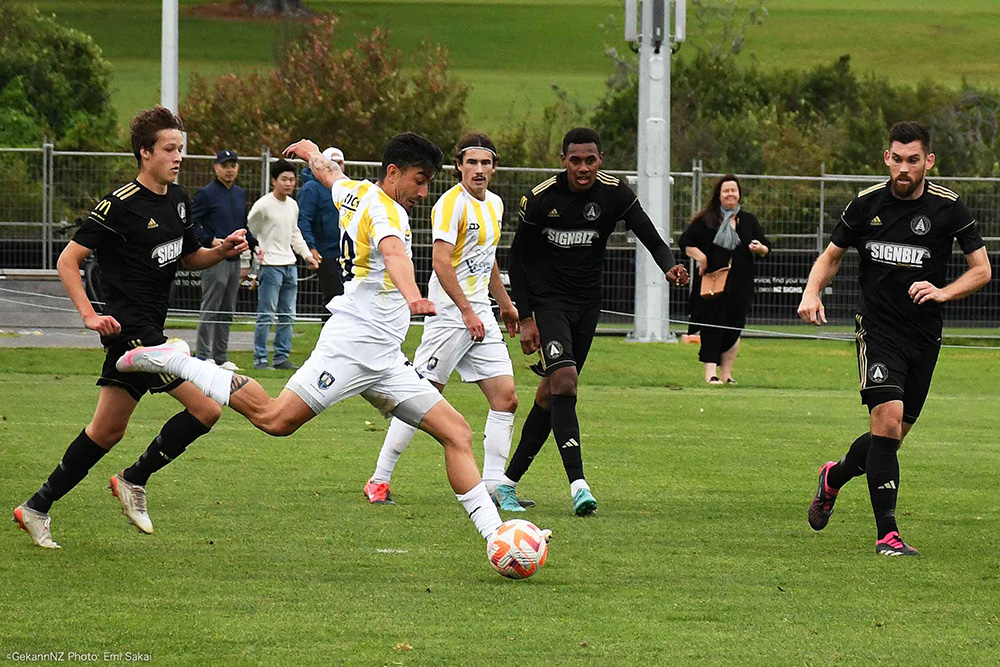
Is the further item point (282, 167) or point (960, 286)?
point (282, 167)

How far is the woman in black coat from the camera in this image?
1645 centimetres

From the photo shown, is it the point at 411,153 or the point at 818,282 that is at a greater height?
the point at 411,153

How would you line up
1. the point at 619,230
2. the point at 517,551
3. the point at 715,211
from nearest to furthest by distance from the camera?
the point at 517,551 → the point at 715,211 → the point at 619,230

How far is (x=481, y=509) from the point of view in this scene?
6.98 meters

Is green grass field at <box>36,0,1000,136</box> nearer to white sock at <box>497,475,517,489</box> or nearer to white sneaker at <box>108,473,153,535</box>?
white sock at <box>497,475,517,489</box>

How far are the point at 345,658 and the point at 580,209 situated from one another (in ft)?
13.5

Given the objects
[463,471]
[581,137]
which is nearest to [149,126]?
[463,471]

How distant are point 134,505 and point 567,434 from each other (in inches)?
93.8

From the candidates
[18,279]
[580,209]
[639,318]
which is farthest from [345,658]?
[18,279]

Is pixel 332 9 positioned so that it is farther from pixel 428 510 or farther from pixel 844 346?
pixel 428 510

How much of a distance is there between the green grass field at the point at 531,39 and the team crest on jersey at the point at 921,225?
59495 millimetres

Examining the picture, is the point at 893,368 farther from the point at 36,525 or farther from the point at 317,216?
the point at 317,216

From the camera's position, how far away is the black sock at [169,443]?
7.65m

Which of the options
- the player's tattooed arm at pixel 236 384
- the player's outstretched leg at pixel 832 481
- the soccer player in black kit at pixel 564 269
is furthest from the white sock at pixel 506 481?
the player's tattooed arm at pixel 236 384
